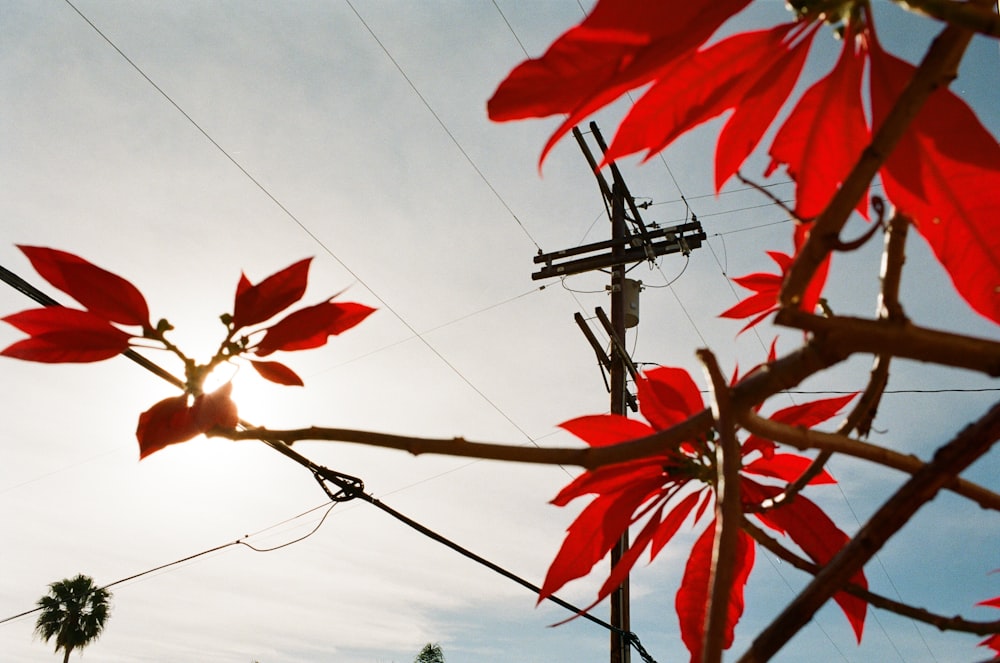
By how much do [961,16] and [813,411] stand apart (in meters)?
0.30

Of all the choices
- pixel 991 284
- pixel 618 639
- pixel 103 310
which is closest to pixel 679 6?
pixel 991 284

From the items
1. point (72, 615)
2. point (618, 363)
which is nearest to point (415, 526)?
point (618, 363)

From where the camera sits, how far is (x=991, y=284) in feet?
0.81

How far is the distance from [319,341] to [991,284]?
0.86 ft

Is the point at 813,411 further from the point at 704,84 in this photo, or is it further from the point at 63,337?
the point at 63,337

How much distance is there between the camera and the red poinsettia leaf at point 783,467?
437mm

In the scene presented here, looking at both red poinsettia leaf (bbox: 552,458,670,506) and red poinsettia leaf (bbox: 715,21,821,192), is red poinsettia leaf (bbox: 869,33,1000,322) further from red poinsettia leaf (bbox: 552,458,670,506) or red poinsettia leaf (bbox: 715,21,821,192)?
red poinsettia leaf (bbox: 552,458,670,506)

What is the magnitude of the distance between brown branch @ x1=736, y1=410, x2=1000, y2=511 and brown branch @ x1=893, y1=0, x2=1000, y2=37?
107 millimetres

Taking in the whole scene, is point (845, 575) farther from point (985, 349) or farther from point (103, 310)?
point (103, 310)

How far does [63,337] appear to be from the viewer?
0.32 meters

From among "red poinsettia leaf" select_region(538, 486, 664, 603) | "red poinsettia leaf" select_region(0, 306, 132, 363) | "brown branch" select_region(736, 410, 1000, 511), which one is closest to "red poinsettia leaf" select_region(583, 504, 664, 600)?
"red poinsettia leaf" select_region(538, 486, 664, 603)

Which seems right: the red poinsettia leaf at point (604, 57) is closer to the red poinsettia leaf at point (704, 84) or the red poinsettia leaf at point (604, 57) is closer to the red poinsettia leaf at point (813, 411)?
the red poinsettia leaf at point (704, 84)

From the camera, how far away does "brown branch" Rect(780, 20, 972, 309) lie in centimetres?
18

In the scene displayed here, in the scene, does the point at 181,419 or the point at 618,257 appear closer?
the point at 181,419
